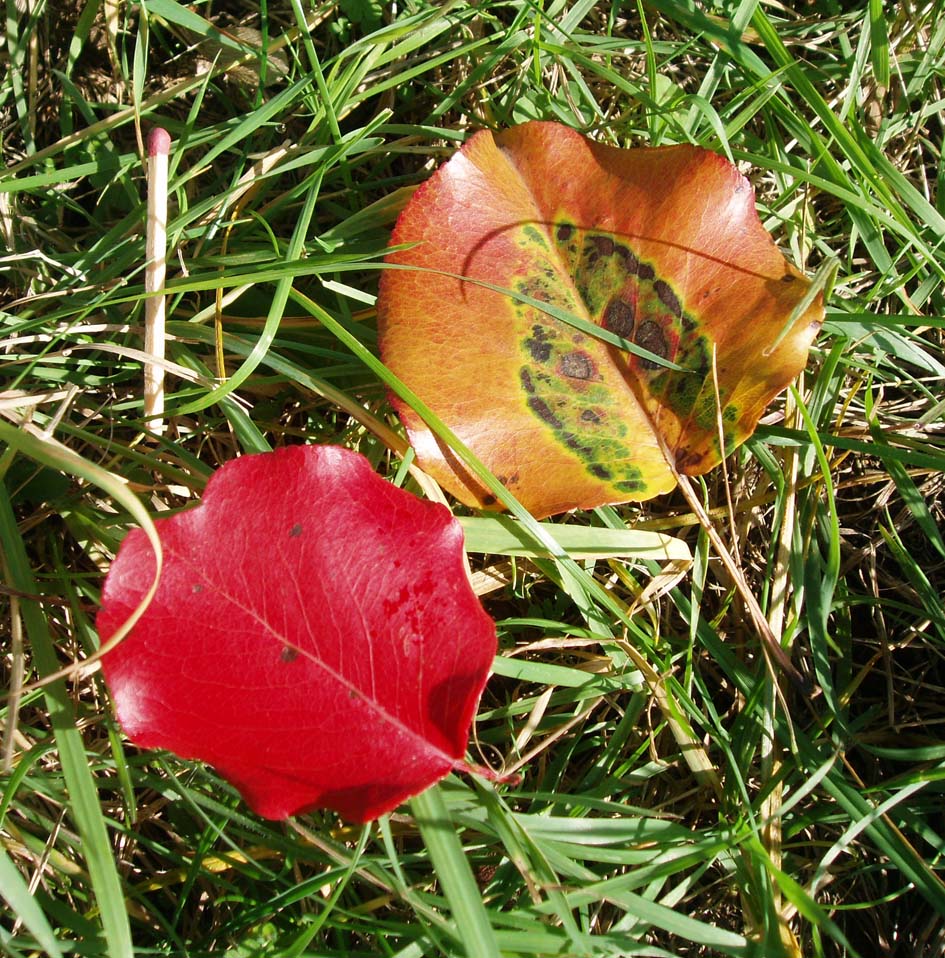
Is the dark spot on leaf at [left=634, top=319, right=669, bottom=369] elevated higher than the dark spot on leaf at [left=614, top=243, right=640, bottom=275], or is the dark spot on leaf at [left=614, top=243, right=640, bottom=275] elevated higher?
the dark spot on leaf at [left=614, top=243, right=640, bottom=275]

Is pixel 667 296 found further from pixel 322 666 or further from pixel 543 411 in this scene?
pixel 322 666

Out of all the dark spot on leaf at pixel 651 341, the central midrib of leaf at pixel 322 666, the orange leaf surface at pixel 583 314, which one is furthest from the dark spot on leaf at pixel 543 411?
the central midrib of leaf at pixel 322 666

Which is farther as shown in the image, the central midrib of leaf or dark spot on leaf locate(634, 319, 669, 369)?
dark spot on leaf locate(634, 319, 669, 369)

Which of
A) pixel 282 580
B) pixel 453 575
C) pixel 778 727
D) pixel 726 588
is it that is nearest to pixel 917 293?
pixel 726 588

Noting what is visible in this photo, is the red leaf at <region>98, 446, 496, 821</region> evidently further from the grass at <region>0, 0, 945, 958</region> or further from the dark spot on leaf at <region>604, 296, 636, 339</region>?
the dark spot on leaf at <region>604, 296, 636, 339</region>

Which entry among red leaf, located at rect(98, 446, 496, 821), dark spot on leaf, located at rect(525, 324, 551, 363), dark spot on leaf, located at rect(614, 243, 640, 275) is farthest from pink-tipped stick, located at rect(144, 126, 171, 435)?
dark spot on leaf, located at rect(614, 243, 640, 275)

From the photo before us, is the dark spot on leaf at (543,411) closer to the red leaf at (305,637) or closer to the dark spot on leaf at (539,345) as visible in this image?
the dark spot on leaf at (539,345)
